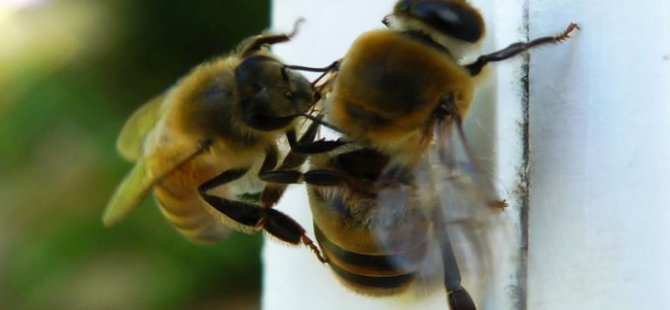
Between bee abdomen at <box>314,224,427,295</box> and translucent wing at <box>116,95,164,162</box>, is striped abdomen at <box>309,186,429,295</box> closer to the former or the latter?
bee abdomen at <box>314,224,427,295</box>

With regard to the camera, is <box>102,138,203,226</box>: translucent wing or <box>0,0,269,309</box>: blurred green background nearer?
<box>102,138,203,226</box>: translucent wing

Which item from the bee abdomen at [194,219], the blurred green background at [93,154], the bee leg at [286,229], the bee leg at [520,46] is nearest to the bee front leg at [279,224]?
the bee leg at [286,229]

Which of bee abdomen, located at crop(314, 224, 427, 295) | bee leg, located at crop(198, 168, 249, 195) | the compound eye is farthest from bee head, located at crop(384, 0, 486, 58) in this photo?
bee leg, located at crop(198, 168, 249, 195)

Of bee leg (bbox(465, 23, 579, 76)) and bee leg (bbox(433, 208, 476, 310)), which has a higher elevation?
bee leg (bbox(465, 23, 579, 76))

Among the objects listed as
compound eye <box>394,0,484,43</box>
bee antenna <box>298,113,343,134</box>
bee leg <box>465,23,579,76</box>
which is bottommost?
bee antenna <box>298,113,343,134</box>

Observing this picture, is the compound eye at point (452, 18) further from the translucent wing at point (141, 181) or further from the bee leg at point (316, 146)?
the translucent wing at point (141, 181)

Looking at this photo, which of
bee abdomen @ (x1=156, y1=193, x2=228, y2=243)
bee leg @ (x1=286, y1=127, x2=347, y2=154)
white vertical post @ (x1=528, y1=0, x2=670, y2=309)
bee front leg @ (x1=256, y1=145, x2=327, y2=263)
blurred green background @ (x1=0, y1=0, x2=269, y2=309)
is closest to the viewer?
white vertical post @ (x1=528, y1=0, x2=670, y2=309)

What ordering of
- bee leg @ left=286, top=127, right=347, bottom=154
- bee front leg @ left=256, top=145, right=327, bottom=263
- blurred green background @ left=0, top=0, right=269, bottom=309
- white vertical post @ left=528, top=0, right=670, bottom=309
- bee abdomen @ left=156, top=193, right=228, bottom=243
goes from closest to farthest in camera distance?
1. white vertical post @ left=528, top=0, right=670, bottom=309
2. bee leg @ left=286, top=127, right=347, bottom=154
3. bee front leg @ left=256, top=145, right=327, bottom=263
4. bee abdomen @ left=156, top=193, right=228, bottom=243
5. blurred green background @ left=0, top=0, right=269, bottom=309
